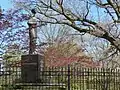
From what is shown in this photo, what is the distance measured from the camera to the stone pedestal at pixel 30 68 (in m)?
16.4

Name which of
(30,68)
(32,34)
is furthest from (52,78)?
(32,34)

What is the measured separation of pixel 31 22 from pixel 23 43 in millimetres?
1363

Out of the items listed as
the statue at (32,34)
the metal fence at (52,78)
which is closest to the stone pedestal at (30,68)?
the metal fence at (52,78)

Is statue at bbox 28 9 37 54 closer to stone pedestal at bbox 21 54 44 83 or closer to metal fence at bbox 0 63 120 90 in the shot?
stone pedestal at bbox 21 54 44 83

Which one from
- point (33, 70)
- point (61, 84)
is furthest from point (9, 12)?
point (61, 84)

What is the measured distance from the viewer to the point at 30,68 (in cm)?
1645

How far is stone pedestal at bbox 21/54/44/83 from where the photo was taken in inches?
646

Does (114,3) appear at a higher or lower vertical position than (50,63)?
higher

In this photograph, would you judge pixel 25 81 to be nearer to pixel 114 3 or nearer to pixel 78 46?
pixel 114 3

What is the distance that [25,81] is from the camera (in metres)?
16.5

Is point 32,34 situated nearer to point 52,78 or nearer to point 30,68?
point 30,68

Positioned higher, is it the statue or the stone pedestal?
the statue

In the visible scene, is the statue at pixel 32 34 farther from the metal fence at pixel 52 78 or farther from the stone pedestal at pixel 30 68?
the metal fence at pixel 52 78

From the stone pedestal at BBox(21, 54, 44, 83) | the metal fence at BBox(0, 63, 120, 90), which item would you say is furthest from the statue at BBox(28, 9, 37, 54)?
the metal fence at BBox(0, 63, 120, 90)
